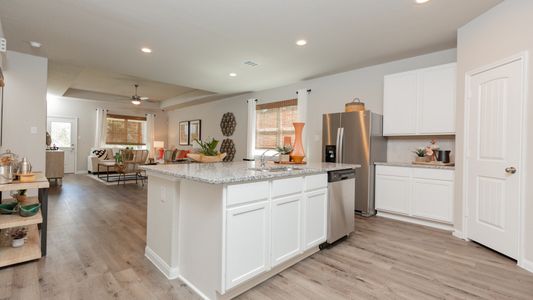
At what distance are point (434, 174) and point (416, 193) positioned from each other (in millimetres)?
363

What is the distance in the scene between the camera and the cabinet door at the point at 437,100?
11.5 ft

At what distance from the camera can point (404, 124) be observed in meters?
3.97

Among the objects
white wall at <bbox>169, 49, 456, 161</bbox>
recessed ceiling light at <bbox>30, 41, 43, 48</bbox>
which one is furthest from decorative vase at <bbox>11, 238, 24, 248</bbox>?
white wall at <bbox>169, 49, 456, 161</bbox>

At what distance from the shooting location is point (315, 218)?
2.55 metres

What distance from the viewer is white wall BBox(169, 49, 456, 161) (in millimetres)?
4254

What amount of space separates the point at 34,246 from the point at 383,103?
16.0ft

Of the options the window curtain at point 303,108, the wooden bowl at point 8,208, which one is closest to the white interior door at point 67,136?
the wooden bowl at point 8,208

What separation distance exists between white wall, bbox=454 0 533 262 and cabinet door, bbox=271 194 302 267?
212 centimetres

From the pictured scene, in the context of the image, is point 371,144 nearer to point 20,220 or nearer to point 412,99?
point 412,99

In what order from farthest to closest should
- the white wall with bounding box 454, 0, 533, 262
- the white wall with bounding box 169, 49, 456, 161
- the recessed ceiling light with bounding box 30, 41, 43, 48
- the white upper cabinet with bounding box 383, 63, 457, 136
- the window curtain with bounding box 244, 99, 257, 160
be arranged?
the window curtain with bounding box 244, 99, 257, 160
the white wall with bounding box 169, 49, 456, 161
the recessed ceiling light with bounding box 30, 41, 43, 48
the white upper cabinet with bounding box 383, 63, 457, 136
the white wall with bounding box 454, 0, 533, 262

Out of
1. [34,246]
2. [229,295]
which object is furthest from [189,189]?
[34,246]

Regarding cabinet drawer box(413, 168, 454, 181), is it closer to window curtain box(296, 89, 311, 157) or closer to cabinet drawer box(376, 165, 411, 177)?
cabinet drawer box(376, 165, 411, 177)

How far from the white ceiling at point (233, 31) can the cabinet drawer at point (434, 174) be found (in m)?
1.80

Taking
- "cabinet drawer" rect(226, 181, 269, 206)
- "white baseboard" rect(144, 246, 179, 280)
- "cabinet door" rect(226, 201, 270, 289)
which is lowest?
"white baseboard" rect(144, 246, 179, 280)
